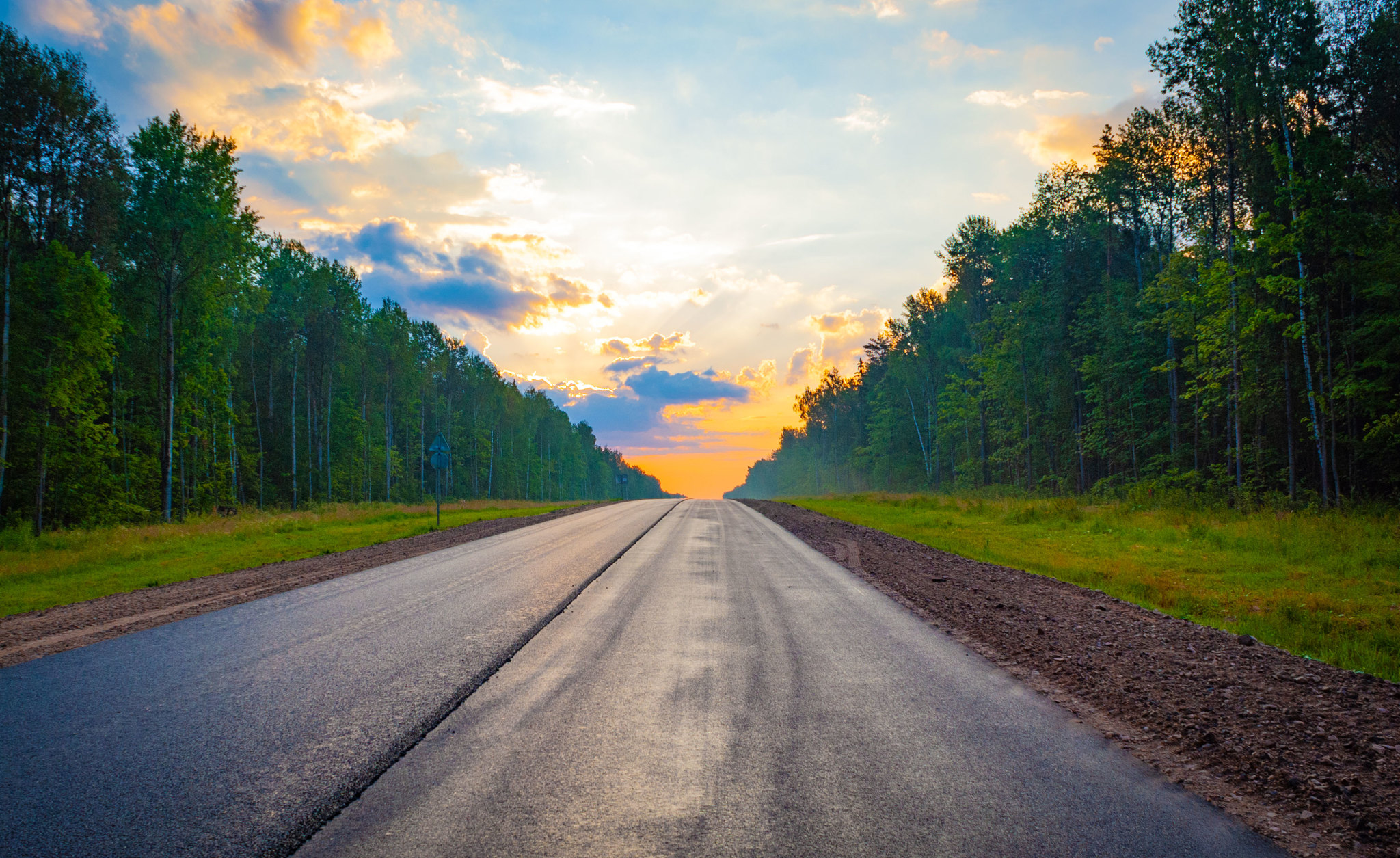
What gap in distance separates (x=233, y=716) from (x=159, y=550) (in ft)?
49.8

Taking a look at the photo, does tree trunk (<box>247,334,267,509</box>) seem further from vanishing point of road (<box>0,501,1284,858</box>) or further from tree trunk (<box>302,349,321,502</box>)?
vanishing point of road (<box>0,501,1284,858</box>)

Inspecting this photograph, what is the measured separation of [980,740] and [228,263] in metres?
34.5

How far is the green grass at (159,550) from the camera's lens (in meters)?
10.6

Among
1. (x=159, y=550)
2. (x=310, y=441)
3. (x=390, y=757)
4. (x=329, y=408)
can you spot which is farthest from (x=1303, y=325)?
(x=310, y=441)

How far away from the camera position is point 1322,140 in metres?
19.6

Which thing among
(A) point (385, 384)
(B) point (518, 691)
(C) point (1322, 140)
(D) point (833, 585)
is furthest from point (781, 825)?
(A) point (385, 384)

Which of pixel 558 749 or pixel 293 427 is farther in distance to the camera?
pixel 293 427

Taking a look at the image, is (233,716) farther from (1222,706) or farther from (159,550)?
(159,550)

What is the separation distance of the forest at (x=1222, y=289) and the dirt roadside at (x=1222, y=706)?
55.5ft

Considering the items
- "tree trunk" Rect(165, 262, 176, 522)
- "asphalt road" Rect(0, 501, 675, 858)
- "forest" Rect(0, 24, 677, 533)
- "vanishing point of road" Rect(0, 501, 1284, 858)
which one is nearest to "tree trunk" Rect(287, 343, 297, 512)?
"forest" Rect(0, 24, 677, 533)

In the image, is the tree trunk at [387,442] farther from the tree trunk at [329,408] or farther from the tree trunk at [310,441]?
the tree trunk at [310,441]

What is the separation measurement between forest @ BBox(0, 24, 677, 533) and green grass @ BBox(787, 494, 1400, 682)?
Result: 28.8m

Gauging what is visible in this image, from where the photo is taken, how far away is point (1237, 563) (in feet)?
40.4

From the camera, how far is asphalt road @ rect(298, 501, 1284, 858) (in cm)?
280
